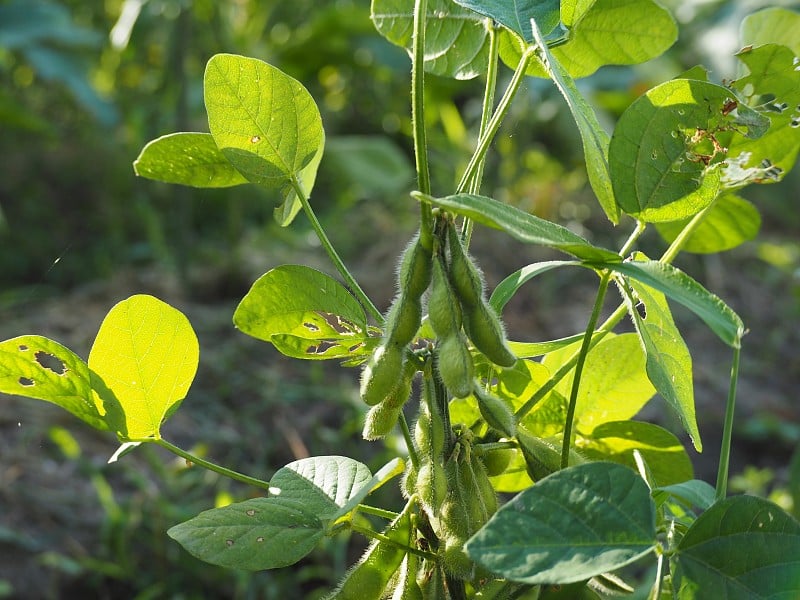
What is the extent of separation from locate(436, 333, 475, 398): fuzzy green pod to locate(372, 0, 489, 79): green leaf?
33 cm

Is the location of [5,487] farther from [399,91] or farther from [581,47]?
[399,91]

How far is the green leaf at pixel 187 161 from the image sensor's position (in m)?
0.74

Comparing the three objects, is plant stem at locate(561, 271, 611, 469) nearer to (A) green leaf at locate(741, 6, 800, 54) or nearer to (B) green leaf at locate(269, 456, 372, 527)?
(B) green leaf at locate(269, 456, 372, 527)

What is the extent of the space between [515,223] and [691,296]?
11 cm

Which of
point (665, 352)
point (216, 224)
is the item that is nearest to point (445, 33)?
point (665, 352)

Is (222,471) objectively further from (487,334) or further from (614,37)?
(614,37)

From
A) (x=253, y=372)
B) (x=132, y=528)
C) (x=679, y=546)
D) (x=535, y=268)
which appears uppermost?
(x=535, y=268)

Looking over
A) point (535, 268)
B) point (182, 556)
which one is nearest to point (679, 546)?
point (535, 268)

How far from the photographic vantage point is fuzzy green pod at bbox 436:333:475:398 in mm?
569

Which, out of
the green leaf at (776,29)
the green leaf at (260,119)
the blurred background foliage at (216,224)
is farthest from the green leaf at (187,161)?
the blurred background foliage at (216,224)

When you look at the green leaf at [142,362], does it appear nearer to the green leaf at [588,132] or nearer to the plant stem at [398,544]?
the plant stem at [398,544]

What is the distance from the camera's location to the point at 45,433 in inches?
89.6

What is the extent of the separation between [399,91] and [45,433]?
2.79 m

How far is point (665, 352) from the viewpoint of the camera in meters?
0.65
